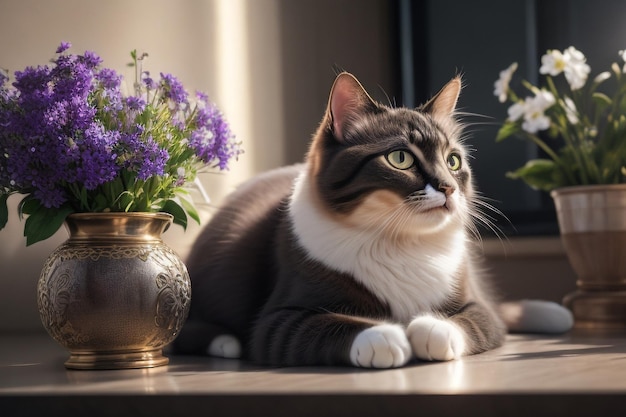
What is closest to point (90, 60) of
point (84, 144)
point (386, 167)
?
point (84, 144)

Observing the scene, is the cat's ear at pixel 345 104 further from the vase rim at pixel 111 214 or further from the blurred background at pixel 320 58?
the blurred background at pixel 320 58

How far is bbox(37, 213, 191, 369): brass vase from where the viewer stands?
1.17 meters

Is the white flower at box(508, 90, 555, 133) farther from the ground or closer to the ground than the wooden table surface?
farther from the ground

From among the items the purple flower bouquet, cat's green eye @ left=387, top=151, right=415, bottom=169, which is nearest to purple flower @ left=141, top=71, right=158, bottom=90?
the purple flower bouquet

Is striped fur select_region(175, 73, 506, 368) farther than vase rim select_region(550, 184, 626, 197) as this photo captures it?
No

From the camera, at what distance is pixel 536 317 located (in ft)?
5.53

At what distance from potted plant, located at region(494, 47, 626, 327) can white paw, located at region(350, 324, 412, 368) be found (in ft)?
2.44

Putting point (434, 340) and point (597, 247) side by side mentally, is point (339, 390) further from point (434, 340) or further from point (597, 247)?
point (597, 247)

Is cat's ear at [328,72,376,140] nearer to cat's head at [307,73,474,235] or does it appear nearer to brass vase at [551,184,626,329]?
cat's head at [307,73,474,235]

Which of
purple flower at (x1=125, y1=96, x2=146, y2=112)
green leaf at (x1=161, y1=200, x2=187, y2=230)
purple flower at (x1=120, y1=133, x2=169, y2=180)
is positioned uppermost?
purple flower at (x1=125, y1=96, x2=146, y2=112)

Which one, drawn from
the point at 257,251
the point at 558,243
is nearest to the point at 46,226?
the point at 257,251

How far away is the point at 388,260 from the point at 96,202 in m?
0.49

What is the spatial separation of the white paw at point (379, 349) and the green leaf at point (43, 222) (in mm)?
499
